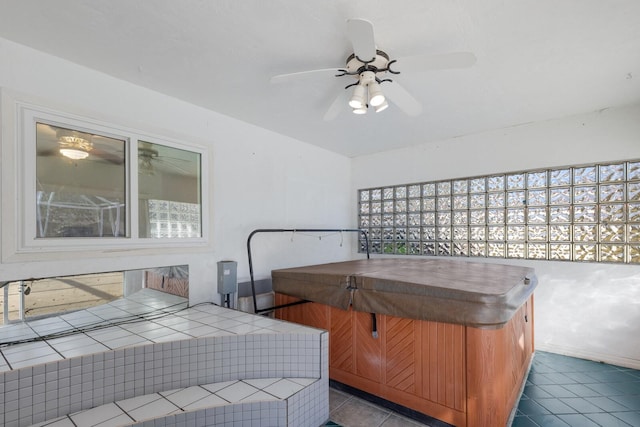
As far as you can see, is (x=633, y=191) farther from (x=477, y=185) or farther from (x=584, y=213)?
(x=477, y=185)

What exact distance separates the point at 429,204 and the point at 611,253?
187 centimetres

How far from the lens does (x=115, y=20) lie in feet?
5.59

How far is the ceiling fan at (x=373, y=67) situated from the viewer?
155 centimetres

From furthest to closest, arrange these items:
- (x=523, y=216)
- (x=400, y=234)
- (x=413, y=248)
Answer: (x=400, y=234) → (x=413, y=248) → (x=523, y=216)

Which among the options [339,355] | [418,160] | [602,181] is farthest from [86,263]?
[602,181]

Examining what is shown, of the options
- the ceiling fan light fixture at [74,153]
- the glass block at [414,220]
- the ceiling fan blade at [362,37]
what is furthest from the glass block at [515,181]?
the ceiling fan light fixture at [74,153]

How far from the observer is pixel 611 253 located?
2922mm

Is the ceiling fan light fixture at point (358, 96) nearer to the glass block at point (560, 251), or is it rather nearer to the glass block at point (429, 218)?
the glass block at point (429, 218)

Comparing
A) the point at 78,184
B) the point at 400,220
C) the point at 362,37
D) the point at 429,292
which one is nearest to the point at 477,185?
the point at 400,220

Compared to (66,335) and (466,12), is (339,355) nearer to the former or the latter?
(66,335)

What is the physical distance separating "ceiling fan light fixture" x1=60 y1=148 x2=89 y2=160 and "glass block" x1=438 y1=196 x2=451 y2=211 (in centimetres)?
383

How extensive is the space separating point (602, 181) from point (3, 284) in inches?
199

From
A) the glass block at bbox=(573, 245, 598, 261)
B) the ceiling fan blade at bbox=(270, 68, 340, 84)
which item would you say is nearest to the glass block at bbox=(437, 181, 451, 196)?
the glass block at bbox=(573, 245, 598, 261)

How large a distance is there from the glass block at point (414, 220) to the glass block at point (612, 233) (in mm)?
1862
